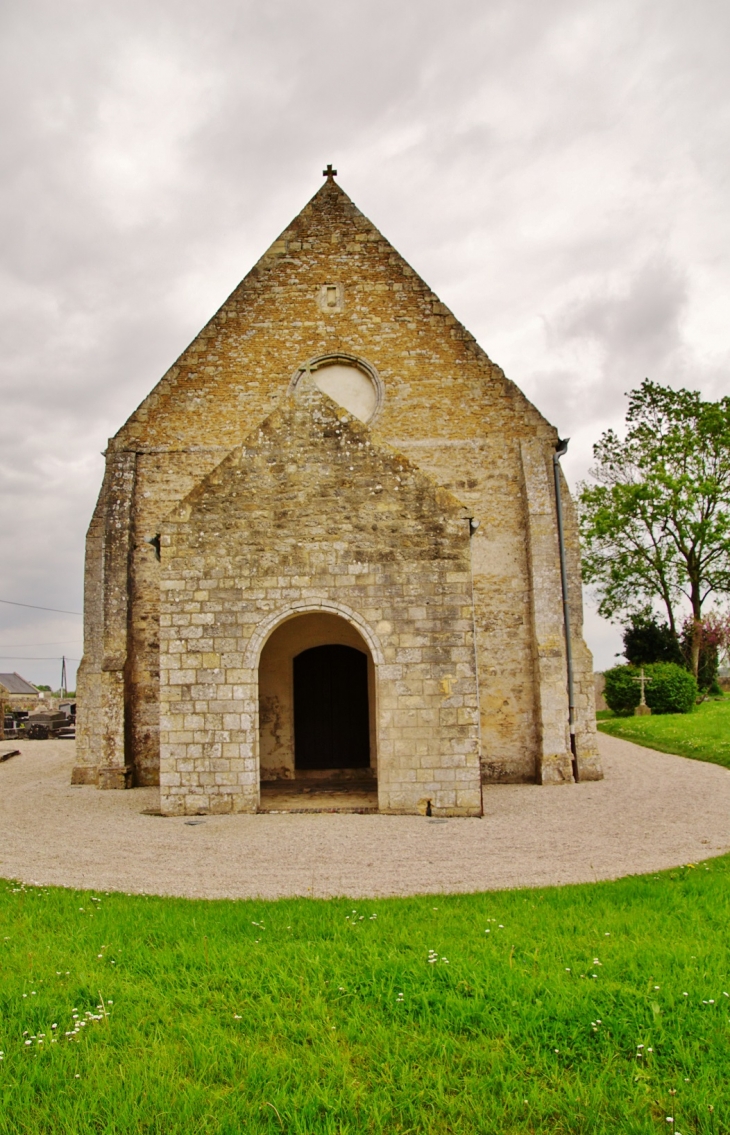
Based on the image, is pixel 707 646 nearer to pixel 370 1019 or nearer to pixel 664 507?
pixel 664 507

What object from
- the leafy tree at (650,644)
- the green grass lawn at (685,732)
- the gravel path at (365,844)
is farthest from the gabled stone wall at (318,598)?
the leafy tree at (650,644)

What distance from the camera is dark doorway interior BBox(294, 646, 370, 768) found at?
548 inches

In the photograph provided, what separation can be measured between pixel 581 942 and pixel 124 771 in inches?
393

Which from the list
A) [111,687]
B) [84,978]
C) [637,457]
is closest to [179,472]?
[111,687]

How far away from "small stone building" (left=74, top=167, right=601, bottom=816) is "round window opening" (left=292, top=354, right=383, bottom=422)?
4cm

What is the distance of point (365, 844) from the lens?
8.15 m

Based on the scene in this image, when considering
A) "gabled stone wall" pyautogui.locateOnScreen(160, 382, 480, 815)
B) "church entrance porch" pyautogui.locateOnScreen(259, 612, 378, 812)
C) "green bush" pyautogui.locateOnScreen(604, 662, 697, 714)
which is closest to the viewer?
"gabled stone wall" pyautogui.locateOnScreen(160, 382, 480, 815)

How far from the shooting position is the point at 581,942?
461 cm

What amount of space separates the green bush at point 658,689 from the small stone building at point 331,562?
1451 cm

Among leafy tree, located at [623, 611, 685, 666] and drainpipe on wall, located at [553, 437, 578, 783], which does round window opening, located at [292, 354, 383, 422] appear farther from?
leafy tree, located at [623, 611, 685, 666]

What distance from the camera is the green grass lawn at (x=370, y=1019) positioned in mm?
2910

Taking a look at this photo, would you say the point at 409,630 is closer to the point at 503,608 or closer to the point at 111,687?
the point at 503,608

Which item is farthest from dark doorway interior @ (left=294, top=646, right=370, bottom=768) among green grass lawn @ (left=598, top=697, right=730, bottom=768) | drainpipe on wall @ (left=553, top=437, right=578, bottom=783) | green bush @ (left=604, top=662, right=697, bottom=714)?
green bush @ (left=604, top=662, right=697, bottom=714)

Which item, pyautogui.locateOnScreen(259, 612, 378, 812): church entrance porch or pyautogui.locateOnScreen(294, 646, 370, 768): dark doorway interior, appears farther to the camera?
pyautogui.locateOnScreen(294, 646, 370, 768): dark doorway interior
